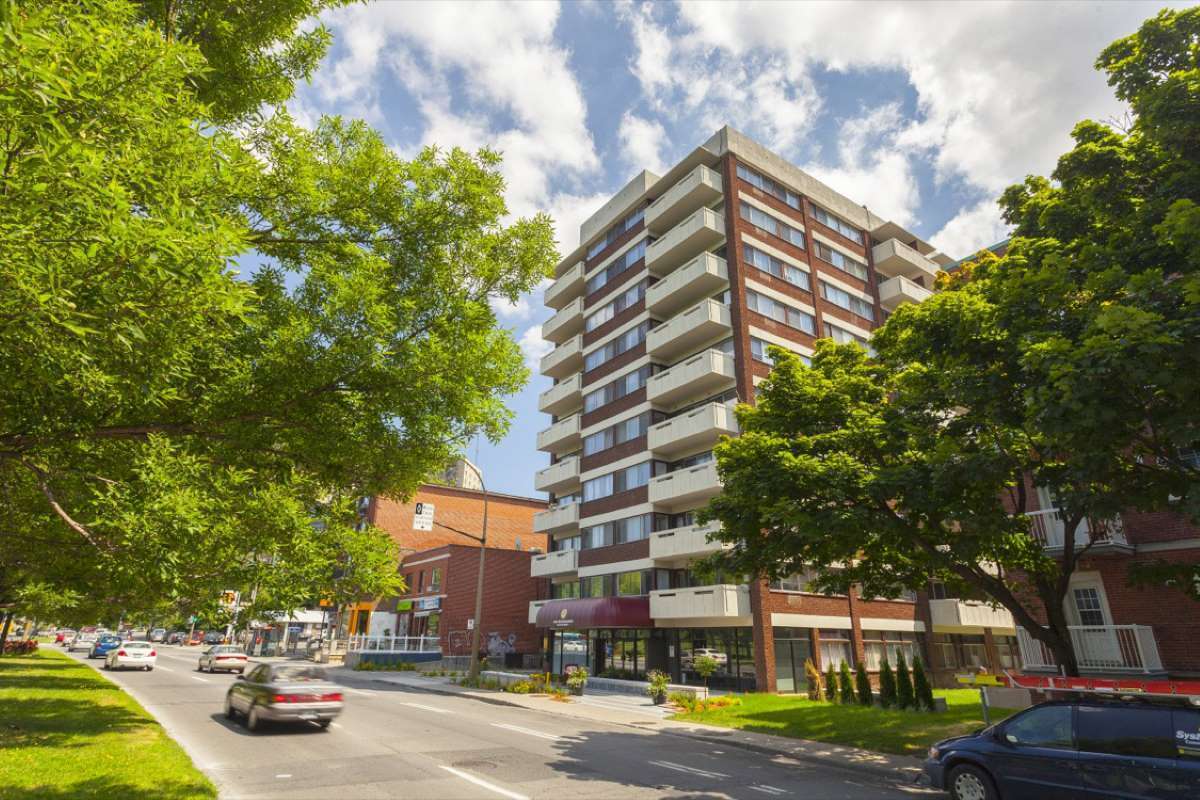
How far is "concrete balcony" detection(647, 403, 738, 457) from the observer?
28703 mm

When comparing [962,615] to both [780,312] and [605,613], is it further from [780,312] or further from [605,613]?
[605,613]

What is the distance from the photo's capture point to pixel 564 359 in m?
42.3

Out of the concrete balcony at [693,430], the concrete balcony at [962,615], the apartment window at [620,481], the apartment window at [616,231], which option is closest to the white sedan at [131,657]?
the apartment window at [620,481]

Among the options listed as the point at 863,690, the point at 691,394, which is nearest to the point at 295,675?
the point at 863,690

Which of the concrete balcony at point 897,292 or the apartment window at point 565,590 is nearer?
the apartment window at point 565,590

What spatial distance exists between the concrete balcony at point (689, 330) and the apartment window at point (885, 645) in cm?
1640

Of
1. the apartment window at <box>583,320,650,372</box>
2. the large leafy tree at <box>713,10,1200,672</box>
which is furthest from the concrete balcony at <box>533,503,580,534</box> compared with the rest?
the large leafy tree at <box>713,10,1200,672</box>

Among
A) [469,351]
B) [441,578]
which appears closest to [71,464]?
[469,351]

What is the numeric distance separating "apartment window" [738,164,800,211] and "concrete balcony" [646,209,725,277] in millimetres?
3774

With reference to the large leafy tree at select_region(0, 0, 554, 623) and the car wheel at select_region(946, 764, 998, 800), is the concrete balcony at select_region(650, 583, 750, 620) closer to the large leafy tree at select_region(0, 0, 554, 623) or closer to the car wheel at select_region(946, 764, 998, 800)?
the car wheel at select_region(946, 764, 998, 800)

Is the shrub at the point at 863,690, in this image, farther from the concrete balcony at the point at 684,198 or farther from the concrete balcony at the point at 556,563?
the concrete balcony at the point at 684,198

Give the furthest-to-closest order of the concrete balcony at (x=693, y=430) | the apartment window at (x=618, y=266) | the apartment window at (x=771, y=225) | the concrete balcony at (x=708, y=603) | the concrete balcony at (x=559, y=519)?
the apartment window at (x=618, y=266) < the concrete balcony at (x=559, y=519) < the apartment window at (x=771, y=225) < the concrete balcony at (x=693, y=430) < the concrete balcony at (x=708, y=603)

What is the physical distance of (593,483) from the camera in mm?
36438

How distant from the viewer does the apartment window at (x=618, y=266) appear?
37.7m
